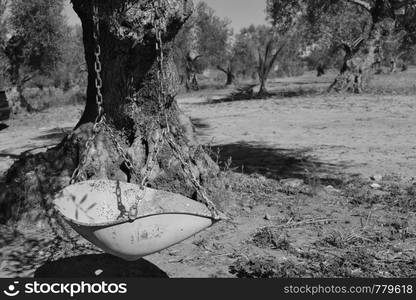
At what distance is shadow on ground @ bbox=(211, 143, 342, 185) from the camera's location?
28.5 feet

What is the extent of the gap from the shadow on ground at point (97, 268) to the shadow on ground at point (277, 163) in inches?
105

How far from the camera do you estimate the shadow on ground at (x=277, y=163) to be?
869 cm

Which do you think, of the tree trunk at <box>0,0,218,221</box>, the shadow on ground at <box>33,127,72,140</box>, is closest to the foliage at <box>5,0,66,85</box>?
the shadow on ground at <box>33,127,72,140</box>

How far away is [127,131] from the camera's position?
6801mm

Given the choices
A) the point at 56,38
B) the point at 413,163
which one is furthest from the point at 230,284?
the point at 56,38

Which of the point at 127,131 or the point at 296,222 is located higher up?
the point at 127,131

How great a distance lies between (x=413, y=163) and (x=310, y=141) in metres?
3.33

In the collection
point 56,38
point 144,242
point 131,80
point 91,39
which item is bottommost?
point 144,242

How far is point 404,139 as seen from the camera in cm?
1201

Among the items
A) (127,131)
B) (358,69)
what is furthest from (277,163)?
(358,69)

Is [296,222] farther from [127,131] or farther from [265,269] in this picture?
[127,131]

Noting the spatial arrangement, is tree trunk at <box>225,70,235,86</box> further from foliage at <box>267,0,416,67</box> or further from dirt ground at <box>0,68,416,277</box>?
dirt ground at <box>0,68,416,277</box>

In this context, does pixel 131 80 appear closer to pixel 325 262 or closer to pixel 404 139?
pixel 325 262

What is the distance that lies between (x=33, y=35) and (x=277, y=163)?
18.0 meters
